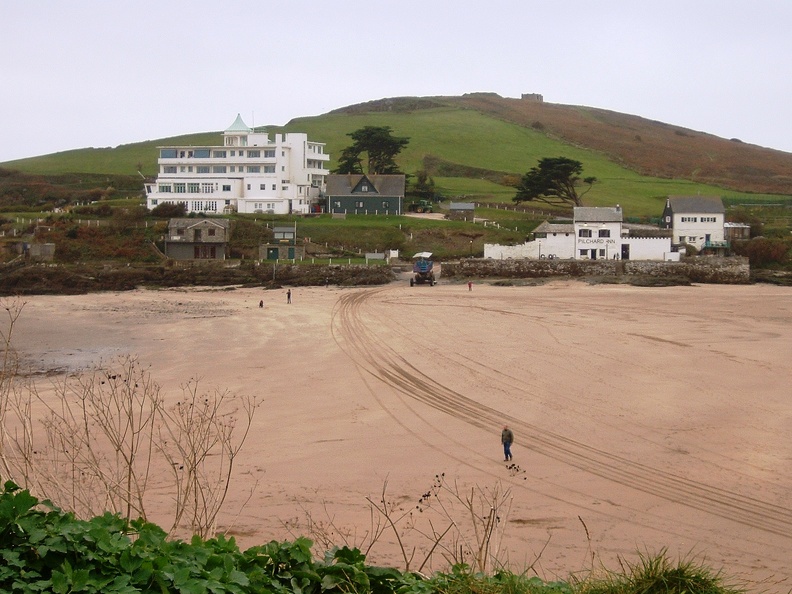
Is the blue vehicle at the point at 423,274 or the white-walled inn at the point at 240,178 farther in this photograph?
the white-walled inn at the point at 240,178

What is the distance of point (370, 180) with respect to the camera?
68.6 meters

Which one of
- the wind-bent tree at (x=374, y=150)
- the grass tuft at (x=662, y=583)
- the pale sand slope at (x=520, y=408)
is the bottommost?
the pale sand slope at (x=520, y=408)

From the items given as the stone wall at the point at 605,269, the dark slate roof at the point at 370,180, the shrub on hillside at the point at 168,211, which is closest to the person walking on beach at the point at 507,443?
the stone wall at the point at 605,269

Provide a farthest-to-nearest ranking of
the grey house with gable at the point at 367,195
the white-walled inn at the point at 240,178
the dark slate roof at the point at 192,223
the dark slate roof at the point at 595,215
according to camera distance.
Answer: the grey house with gable at the point at 367,195, the white-walled inn at the point at 240,178, the dark slate roof at the point at 192,223, the dark slate roof at the point at 595,215

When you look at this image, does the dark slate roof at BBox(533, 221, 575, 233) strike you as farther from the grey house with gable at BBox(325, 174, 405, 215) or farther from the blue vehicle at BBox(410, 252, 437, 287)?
the grey house with gable at BBox(325, 174, 405, 215)

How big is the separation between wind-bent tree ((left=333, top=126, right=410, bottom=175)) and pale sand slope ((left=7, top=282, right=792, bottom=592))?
39318 millimetres

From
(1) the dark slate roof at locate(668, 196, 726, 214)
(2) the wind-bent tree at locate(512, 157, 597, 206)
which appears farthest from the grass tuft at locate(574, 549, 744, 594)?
(2) the wind-bent tree at locate(512, 157, 597, 206)

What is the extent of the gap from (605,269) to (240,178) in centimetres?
3070

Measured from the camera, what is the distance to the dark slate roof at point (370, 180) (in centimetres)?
6819

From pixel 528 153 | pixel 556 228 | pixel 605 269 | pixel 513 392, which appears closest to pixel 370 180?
pixel 556 228

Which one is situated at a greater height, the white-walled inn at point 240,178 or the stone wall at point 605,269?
the white-walled inn at point 240,178

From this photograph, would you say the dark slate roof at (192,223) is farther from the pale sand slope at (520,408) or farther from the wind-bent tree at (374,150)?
the wind-bent tree at (374,150)

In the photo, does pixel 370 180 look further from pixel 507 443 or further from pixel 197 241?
pixel 507 443

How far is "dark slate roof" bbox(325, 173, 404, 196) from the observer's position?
68.2m
